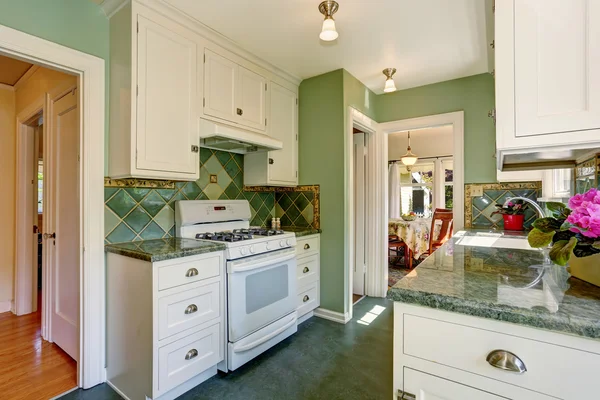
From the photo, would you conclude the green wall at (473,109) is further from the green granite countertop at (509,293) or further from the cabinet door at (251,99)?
the green granite countertop at (509,293)

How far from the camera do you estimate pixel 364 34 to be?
7.39ft

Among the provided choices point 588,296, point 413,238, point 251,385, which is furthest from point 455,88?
point 251,385

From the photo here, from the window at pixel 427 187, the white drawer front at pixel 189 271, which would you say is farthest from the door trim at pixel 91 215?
the window at pixel 427 187

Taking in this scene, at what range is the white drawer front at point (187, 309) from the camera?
167 centimetres

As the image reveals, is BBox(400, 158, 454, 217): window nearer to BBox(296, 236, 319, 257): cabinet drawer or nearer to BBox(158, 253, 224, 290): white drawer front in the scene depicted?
BBox(296, 236, 319, 257): cabinet drawer

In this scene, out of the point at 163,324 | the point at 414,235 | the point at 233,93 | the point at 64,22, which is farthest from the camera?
the point at 414,235

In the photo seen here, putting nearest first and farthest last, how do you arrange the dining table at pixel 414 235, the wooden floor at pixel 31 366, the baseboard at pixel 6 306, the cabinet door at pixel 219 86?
the wooden floor at pixel 31 366 → the cabinet door at pixel 219 86 → the baseboard at pixel 6 306 → the dining table at pixel 414 235

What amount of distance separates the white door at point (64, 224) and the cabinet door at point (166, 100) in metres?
0.60

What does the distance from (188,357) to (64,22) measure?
7.08 ft

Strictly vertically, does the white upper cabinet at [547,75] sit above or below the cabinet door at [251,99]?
below

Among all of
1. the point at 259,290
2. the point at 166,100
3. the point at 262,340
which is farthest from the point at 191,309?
the point at 166,100

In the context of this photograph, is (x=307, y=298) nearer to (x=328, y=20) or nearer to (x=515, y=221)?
(x=515, y=221)

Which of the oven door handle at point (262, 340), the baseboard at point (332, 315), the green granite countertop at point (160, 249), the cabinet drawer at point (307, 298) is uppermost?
the green granite countertop at point (160, 249)

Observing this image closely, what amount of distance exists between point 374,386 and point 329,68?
267cm
